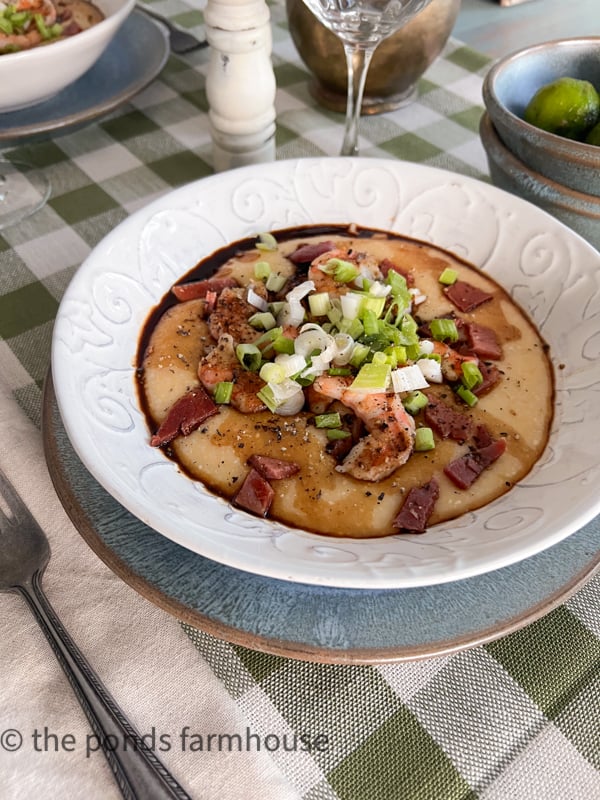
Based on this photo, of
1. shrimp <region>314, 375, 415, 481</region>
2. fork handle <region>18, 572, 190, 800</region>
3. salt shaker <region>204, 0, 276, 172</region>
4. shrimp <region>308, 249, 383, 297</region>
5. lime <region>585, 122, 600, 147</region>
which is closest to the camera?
fork handle <region>18, 572, 190, 800</region>

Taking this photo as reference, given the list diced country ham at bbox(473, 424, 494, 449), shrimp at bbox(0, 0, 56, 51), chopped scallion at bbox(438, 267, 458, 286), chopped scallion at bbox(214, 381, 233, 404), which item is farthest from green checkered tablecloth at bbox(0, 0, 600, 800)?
shrimp at bbox(0, 0, 56, 51)

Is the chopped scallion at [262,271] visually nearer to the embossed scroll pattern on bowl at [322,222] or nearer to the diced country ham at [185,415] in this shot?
the embossed scroll pattern on bowl at [322,222]

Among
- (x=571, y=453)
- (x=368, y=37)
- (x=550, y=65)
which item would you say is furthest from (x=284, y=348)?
(x=550, y=65)

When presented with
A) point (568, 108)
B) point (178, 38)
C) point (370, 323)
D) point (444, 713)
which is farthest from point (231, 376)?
point (178, 38)

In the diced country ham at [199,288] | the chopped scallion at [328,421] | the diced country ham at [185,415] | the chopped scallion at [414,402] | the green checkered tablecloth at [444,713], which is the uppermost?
the diced country ham at [199,288]

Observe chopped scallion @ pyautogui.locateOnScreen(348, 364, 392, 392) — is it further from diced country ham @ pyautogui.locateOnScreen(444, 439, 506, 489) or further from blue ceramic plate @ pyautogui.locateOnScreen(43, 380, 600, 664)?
blue ceramic plate @ pyautogui.locateOnScreen(43, 380, 600, 664)

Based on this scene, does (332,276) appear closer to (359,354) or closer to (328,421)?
(359,354)

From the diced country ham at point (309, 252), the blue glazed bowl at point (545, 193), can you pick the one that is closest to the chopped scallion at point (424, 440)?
the diced country ham at point (309, 252)
